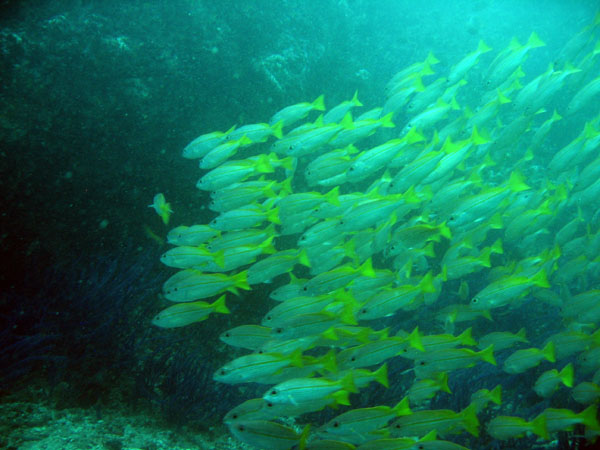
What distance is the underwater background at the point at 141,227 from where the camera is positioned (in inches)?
145

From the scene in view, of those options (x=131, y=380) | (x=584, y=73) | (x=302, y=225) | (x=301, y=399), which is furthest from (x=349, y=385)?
(x=584, y=73)

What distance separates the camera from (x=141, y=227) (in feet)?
18.3

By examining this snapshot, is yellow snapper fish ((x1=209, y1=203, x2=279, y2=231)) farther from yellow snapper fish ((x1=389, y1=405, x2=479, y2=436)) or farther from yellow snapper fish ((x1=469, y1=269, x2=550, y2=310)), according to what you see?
yellow snapper fish ((x1=469, y1=269, x2=550, y2=310))

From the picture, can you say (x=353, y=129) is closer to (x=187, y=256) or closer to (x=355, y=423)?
(x=187, y=256)

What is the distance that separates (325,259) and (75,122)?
429 cm

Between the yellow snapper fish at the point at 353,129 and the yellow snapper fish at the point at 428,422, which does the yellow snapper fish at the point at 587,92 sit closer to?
the yellow snapper fish at the point at 353,129

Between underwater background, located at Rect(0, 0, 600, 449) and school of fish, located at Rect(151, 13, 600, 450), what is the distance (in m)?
0.16

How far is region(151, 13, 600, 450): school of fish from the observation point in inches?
123

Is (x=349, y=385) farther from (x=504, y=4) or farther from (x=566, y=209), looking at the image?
(x=504, y=4)

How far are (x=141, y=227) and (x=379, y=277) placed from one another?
12.8 ft

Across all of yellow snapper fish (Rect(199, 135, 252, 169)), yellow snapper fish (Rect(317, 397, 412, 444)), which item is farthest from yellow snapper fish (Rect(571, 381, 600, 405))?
yellow snapper fish (Rect(199, 135, 252, 169))

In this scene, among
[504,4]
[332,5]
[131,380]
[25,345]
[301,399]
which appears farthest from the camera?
[504,4]

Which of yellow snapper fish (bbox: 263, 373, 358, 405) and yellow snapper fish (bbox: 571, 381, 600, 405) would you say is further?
yellow snapper fish (bbox: 571, 381, 600, 405)

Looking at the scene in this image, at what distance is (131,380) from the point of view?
3916mm
